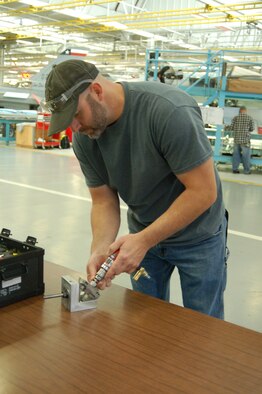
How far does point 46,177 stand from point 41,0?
589cm

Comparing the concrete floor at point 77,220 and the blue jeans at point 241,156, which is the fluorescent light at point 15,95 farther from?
the blue jeans at point 241,156

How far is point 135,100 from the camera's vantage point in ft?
4.45

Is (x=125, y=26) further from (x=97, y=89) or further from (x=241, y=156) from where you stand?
(x=97, y=89)

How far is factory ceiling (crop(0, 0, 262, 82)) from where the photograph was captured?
10719 mm

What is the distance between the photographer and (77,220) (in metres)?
5.04

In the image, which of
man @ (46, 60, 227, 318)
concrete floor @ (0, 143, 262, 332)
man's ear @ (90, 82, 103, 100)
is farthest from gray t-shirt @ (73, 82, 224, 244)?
concrete floor @ (0, 143, 262, 332)

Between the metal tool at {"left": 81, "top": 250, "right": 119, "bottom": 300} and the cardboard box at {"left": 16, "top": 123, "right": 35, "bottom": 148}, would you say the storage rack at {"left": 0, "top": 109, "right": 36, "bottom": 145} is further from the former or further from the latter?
the metal tool at {"left": 81, "top": 250, "right": 119, "bottom": 300}

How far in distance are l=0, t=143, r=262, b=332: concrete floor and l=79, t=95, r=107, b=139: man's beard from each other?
191cm

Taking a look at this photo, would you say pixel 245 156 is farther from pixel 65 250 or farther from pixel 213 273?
pixel 213 273

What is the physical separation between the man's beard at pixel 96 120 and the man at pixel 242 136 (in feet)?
27.0

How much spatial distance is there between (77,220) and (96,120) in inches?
151

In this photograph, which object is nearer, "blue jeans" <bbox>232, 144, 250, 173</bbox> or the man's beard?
the man's beard

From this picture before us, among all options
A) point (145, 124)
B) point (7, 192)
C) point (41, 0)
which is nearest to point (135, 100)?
point (145, 124)

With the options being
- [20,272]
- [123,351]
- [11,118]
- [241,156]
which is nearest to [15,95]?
[11,118]
